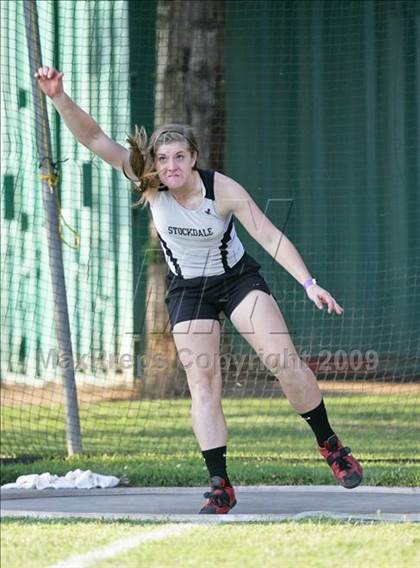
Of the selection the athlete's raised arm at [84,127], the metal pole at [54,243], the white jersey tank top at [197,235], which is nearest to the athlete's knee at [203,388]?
the white jersey tank top at [197,235]

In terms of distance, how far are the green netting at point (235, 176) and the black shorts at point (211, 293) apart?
16.6ft

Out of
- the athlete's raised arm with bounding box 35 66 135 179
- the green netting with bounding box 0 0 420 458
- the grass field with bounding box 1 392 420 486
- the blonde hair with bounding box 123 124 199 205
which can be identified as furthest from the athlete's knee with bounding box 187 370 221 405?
the green netting with bounding box 0 0 420 458

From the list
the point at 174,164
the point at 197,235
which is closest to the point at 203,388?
the point at 197,235

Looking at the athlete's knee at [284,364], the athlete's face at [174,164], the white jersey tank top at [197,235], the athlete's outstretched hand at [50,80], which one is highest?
the athlete's outstretched hand at [50,80]

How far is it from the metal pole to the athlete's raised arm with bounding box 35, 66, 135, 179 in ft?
7.26

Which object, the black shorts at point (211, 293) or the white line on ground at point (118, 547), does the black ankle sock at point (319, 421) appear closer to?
the black shorts at point (211, 293)

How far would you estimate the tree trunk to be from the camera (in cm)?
1175

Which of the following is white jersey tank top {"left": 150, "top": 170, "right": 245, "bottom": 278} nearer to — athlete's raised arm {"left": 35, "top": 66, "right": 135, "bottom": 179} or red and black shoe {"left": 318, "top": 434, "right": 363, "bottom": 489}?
athlete's raised arm {"left": 35, "top": 66, "right": 135, "bottom": 179}

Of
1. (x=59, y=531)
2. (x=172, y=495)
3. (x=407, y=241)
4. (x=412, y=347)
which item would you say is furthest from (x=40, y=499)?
(x=407, y=241)

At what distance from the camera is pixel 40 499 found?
7.34m

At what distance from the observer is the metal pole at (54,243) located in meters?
8.83

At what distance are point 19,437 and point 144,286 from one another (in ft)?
9.79

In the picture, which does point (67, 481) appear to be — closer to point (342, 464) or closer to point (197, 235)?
point (342, 464)

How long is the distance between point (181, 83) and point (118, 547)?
698 cm
